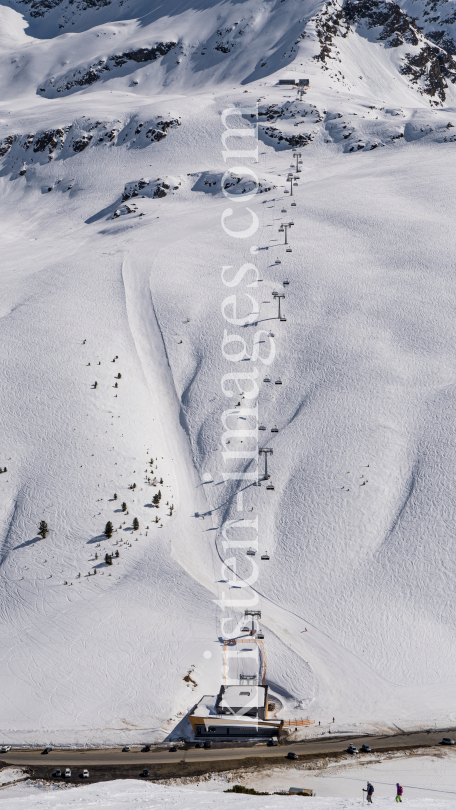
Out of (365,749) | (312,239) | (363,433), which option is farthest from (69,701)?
(312,239)

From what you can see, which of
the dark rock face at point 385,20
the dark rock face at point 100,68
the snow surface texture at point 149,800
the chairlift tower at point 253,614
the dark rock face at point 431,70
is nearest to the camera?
the snow surface texture at point 149,800

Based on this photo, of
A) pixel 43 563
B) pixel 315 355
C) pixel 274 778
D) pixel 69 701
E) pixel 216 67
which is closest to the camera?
pixel 274 778

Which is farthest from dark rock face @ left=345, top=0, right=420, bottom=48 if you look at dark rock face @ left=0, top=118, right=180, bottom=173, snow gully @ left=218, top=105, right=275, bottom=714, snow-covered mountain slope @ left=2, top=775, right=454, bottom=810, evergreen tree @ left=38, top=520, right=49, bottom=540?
snow-covered mountain slope @ left=2, top=775, right=454, bottom=810

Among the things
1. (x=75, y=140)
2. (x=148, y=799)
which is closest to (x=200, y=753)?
(x=148, y=799)

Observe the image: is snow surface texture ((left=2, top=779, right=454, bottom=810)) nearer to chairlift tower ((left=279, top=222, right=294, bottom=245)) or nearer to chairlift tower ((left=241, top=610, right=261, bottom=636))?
chairlift tower ((left=241, top=610, right=261, bottom=636))

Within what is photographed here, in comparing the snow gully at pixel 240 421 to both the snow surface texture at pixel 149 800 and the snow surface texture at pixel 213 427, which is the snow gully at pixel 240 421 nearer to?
the snow surface texture at pixel 213 427

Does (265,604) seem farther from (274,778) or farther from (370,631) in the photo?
(274,778)

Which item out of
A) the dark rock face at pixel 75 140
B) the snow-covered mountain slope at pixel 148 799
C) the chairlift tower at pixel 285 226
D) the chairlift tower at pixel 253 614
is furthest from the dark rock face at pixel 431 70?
the snow-covered mountain slope at pixel 148 799
